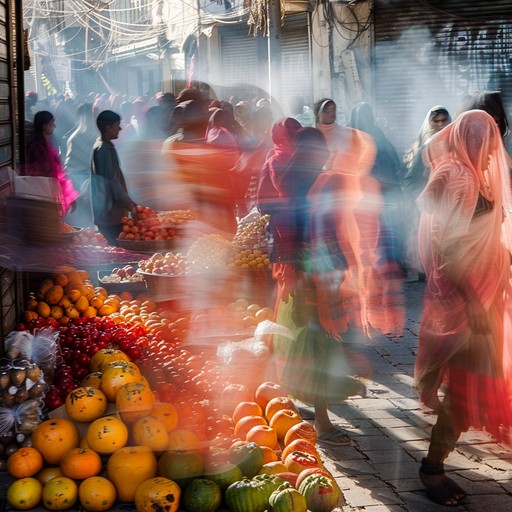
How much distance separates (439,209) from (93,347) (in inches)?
83.5

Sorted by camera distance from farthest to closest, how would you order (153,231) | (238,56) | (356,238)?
(238,56), (153,231), (356,238)

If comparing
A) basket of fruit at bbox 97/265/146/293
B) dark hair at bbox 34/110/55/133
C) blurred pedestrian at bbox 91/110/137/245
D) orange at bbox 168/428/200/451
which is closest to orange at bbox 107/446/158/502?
orange at bbox 168/428/200/451

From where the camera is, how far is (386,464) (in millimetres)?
4352

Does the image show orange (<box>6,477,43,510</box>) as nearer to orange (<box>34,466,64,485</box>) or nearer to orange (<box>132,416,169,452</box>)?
orange (<box>34,466,64,485</box>)

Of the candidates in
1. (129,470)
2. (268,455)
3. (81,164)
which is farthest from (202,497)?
(81,164)

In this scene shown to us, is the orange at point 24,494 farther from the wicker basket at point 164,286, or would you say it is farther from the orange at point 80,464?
the wicker basket at point 164,286

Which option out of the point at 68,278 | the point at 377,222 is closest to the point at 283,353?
the point at 68,278

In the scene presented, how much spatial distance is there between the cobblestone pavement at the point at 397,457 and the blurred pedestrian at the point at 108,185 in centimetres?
361

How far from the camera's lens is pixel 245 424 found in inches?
149

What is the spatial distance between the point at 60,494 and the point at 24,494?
15 centimetres

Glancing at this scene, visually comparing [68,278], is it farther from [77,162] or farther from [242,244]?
[77,162]

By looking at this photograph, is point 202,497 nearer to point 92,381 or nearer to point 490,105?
point 92,381

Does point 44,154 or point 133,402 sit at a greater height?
point 44,154

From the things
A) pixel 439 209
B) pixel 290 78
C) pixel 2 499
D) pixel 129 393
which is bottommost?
pixel 2 499
